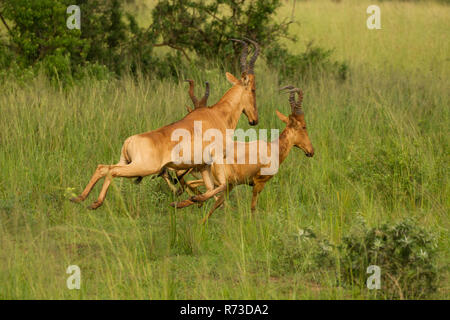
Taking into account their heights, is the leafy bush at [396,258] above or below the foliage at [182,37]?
below

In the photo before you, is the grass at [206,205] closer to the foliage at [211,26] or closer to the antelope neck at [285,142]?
the antelope neck at [285,142]

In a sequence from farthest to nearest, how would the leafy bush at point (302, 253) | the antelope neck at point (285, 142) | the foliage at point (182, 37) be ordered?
the foliage at point (182, 37) < the antelope neck at point (285, 142) < the leafy bush at point (302, 253)

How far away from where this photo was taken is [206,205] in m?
6.91

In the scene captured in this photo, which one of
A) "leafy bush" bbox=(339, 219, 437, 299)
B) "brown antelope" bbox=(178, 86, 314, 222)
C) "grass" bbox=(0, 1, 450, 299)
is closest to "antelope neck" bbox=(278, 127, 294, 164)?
"brown antelope" bbox=(178, 86, 314, 222)

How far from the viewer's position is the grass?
4.98 metres

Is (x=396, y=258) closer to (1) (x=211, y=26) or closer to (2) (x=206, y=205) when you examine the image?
(2) (x=206, y=205)

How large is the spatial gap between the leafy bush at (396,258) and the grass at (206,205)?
4.6 inches

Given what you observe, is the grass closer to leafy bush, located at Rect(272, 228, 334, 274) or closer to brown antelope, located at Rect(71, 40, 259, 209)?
leafy bush, located at Rect(272, 228, 334, 274)

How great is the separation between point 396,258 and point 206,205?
2.43 meters

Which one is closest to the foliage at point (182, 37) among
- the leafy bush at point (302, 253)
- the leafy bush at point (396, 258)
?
the leafy bush at point (302, 253)

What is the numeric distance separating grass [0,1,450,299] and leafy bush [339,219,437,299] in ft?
0.38

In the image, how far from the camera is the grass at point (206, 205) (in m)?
4.98

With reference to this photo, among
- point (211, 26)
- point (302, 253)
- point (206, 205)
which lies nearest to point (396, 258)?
point (302, 253)
